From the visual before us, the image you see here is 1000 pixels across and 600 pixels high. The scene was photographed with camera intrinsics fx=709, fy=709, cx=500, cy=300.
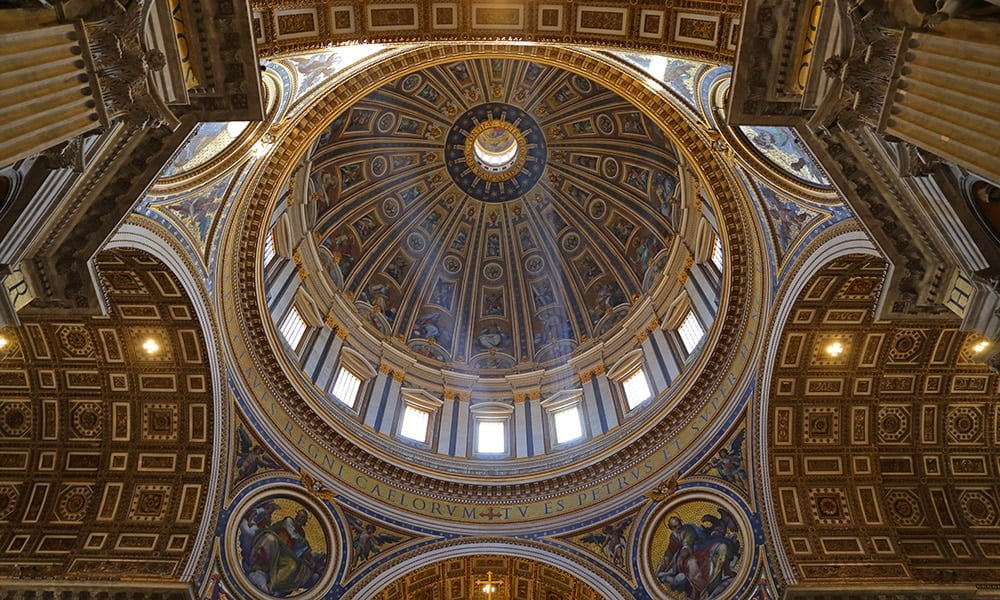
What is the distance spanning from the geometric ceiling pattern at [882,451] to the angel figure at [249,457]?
13.1m

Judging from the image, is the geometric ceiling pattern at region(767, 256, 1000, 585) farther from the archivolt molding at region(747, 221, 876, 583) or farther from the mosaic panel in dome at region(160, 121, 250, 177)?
the mosaic panel in dome at region(160, 121, 250, 177)

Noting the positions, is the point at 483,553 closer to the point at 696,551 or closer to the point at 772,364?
the point at 696,551

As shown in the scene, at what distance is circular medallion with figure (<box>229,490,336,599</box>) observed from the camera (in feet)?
58.4

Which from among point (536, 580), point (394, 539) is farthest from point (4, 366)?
point (536, 580)

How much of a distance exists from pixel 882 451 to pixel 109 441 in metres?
19.3

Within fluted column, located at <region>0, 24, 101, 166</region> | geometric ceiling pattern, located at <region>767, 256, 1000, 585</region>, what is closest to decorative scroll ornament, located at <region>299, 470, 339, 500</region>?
geometric ceiling pattern, located at <region>767, 256, 1000, 585</region>

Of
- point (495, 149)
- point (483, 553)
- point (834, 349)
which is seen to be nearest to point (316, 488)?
point (483, 553)

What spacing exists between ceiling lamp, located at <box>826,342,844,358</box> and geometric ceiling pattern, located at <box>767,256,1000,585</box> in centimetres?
6

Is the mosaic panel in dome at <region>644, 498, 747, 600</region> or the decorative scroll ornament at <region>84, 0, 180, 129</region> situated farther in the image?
the mosaic panel in dome at <region>644, 498, 747, 600</region>

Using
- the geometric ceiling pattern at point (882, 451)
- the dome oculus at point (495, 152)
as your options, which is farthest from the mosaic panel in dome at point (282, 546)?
the dome oculus at point (495, 152)

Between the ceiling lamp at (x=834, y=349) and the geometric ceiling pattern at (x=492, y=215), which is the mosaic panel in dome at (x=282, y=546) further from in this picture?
the ceiling lamp at (x=834, y=349)

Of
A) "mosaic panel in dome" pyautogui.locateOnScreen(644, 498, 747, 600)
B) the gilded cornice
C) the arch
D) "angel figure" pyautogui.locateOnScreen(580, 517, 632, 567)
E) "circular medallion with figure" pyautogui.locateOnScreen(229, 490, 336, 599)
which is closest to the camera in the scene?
the gilded cornice

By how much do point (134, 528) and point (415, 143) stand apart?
20359 millimetres

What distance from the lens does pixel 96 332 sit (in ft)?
54.0
